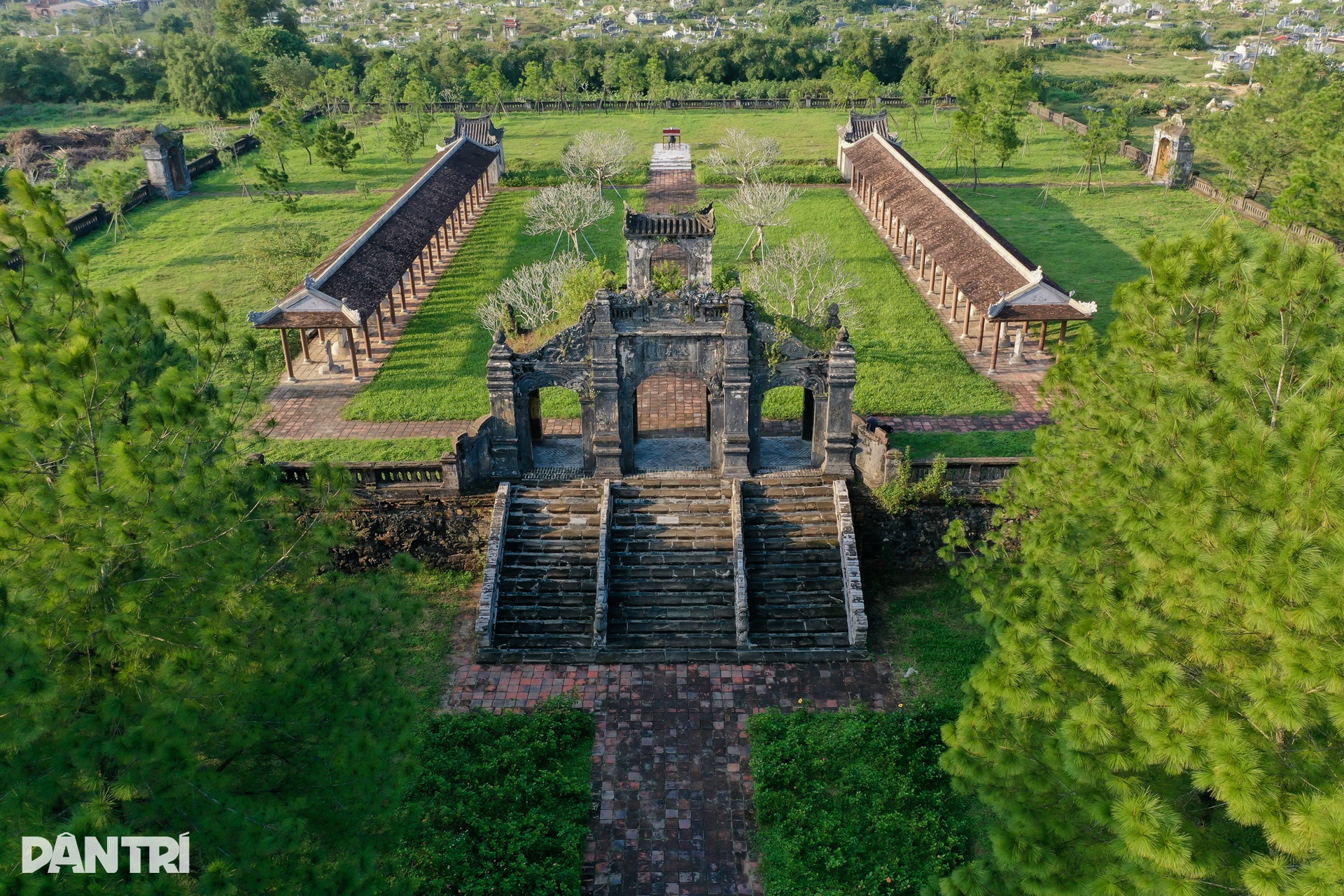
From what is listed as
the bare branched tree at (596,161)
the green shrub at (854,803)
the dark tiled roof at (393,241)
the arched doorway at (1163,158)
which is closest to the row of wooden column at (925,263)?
the bare branched tree at (596,161)

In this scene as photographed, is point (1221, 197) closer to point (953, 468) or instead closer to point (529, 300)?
point (953, 468)

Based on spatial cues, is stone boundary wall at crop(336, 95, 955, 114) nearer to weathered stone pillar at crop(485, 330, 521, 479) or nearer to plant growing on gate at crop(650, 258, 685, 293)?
plant growing on gate at crop(650, 258, 685, 293)

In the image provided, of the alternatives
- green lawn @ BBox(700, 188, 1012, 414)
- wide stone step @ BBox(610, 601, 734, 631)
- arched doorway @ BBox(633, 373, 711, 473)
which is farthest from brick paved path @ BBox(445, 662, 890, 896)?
green lawn @ BBox(700, 188, 1012, 414)

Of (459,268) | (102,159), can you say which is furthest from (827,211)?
(102,159)

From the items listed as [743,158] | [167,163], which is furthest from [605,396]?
[167,163]

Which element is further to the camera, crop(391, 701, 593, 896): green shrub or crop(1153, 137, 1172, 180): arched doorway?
crop(1153, 137, 1172, 180): arched doorway

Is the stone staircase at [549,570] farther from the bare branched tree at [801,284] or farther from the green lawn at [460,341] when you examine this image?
the bare branched tree at [801,284]
